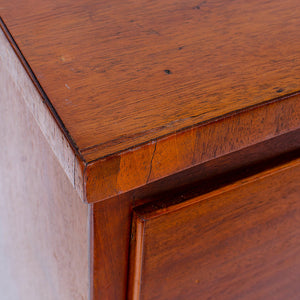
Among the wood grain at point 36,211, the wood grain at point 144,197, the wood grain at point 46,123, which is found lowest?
the wood grain at point 36,211

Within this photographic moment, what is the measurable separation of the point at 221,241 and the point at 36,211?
18 centimetres

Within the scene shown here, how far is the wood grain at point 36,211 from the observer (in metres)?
0.34

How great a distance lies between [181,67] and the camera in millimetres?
335

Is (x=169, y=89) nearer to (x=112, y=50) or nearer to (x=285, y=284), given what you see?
(x=112, y=50)

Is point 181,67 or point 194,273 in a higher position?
point 181,67

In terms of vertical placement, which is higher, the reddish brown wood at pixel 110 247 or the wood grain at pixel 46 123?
the wood grain at pixel 46 123

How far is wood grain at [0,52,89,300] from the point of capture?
0.34 metres

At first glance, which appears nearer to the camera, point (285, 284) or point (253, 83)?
point (253, 83)

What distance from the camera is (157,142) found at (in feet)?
0.89

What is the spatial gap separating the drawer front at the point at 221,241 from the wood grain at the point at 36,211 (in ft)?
0.16

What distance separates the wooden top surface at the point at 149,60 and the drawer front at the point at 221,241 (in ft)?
0.24

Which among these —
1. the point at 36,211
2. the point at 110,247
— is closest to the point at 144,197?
the point at 110,247

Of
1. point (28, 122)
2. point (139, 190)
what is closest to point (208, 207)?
point (139, 190)

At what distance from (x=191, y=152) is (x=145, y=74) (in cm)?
7
